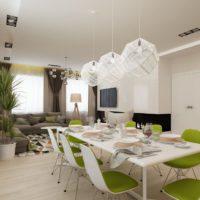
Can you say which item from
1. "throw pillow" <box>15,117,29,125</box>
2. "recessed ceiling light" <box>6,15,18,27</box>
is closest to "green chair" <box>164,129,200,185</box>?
"recessed ceiling light" <box>6,15,18,27</box>

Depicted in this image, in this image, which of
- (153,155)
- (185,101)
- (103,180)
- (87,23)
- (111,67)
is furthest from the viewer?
(185,101)

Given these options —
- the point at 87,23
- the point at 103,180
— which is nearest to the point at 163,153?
the point at 103,180

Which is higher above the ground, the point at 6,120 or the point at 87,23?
the point at 87,23

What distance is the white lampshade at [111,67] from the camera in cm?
313

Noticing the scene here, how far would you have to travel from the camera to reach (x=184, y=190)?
164 centimetres

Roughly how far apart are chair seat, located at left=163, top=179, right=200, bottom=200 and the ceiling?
8.22 ft

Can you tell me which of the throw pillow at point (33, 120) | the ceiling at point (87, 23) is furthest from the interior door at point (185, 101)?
the throw pillow at point (33, 120)

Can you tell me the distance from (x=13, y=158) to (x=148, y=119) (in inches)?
168

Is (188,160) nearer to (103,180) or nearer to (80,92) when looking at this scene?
(103,180)

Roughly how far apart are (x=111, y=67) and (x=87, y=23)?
1.11 metres

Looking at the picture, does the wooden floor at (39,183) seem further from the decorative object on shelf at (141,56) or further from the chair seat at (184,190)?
the decorative object on shelf at (141,56)

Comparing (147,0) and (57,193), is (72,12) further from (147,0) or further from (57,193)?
(57,193)

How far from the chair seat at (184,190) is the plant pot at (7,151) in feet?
11.0

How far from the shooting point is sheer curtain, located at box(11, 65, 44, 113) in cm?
761
